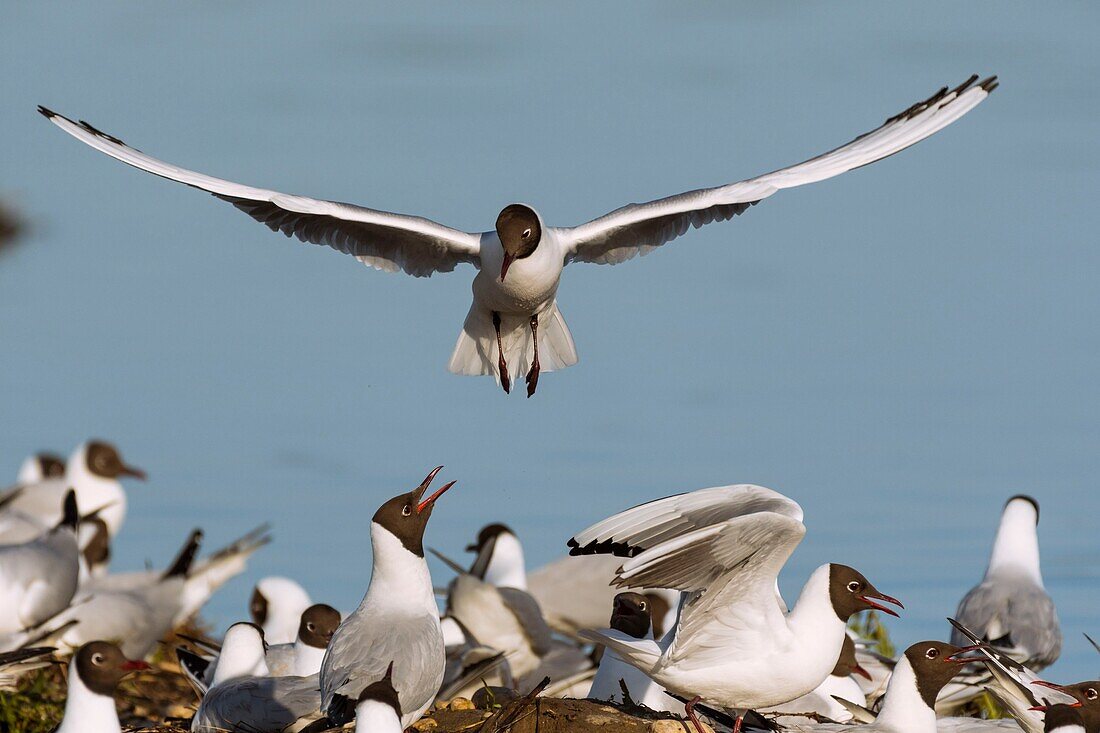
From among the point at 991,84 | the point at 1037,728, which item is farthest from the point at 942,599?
the point at 1037,728

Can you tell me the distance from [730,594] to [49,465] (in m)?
10.0

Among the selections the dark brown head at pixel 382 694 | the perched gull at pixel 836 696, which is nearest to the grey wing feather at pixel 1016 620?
the perched gull at pixel 836 696

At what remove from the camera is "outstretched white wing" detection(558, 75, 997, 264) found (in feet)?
28.9

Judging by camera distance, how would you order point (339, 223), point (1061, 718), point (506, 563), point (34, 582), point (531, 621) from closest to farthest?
1. point (1061, 718)
2. point (339, 223)
3. point (531, 621)
4. point (34, 582)
5. point (506, 563)

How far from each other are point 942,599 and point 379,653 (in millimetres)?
5828

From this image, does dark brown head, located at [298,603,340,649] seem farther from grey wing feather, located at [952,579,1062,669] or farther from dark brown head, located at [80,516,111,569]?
dark brown head, located at [80,516,111,569]

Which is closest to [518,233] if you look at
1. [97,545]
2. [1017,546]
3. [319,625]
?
[319,625]

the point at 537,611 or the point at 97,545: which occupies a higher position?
the point at 537,611

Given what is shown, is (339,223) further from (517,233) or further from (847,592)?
(847,592)

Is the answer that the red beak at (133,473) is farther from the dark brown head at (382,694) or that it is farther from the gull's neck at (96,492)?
the dark brown head at (382,694)

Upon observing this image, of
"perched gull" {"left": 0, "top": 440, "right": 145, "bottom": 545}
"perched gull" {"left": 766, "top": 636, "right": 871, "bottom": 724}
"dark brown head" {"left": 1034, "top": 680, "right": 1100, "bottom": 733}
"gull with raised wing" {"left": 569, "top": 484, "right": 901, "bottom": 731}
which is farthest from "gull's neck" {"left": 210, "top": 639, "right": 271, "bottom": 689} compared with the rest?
"perched gull" {"left": 0, "top": 440, "right": 145, "bottom": 545}

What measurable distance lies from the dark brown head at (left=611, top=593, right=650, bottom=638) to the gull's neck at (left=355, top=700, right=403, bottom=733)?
6.51ft

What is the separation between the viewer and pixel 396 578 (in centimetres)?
718

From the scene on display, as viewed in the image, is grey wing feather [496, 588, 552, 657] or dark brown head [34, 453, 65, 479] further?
dark brown head [34, 453, 65, 479]
